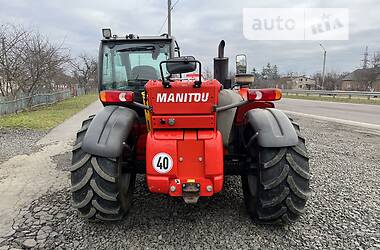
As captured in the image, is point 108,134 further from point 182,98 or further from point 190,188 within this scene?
point 190,188

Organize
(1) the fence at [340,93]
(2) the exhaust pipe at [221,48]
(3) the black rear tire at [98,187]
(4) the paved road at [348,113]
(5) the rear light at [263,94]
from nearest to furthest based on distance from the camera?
(3) the black rear tire at [98,187], (5) the rear light at [263,94], (2) the exhaust pipe at [221,48], (4) the paved road at [348,113], (1) the fence at [340,93]

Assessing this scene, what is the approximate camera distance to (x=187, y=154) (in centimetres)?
269

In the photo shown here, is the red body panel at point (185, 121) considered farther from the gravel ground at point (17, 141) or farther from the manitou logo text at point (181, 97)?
the gravel ground at point (17, 141)

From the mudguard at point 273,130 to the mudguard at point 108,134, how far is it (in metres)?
1.28

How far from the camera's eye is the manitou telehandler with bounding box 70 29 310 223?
268cm

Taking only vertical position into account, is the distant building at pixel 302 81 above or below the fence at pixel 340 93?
above

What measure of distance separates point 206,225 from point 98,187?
1.15 m

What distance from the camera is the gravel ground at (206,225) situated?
8.97 feet

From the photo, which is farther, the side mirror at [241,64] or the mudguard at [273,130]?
the side mirror at [241,64]

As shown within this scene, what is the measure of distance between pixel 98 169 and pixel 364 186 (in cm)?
367

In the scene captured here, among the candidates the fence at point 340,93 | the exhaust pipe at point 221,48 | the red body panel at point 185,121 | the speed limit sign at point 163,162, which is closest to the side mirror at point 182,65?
the red body panel at point 185,121

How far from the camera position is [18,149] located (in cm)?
691

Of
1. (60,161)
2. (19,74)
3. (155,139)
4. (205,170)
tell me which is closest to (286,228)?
(205,170)

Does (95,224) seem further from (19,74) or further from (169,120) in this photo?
(19,74)
